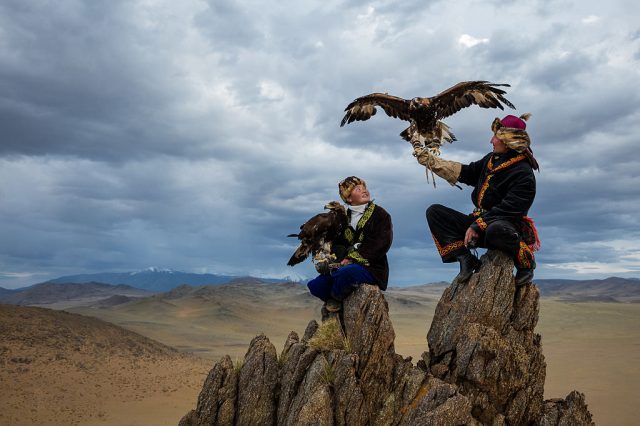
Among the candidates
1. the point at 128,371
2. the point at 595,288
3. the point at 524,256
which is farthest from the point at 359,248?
the point at 595,288

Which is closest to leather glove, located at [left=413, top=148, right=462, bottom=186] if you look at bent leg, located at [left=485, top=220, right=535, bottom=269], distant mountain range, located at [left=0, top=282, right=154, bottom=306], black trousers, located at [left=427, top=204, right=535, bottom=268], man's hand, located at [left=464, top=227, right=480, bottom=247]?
black trousers, located at [left=427, top=204, right=535, bottom=268]

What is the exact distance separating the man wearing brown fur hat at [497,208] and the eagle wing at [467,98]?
27.2 inches

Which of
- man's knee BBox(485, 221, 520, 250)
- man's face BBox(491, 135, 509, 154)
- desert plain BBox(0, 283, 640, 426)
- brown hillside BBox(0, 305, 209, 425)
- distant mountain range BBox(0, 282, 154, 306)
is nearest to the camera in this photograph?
man's knee BBox(485, 221, 520, 250)

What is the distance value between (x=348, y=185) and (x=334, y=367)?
3062 millimetres

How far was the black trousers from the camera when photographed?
792cm

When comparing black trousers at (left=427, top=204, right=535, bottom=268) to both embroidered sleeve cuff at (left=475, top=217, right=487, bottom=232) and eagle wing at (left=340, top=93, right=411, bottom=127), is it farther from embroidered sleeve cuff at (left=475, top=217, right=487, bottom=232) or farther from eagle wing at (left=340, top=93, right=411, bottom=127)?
eagle wing at (left=340, top=93, right=411, bottom=127)

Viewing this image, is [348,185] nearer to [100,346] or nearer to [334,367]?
[334,367]

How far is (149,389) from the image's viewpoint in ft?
75.3

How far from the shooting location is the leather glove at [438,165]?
8773mm

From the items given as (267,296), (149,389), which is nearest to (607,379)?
(149,389)

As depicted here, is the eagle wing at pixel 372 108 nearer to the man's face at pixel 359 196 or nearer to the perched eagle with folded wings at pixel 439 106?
the perched eagle with folded wings at pixel 439 106

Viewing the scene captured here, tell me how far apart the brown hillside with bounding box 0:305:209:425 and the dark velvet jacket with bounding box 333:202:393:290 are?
14097 millimetres

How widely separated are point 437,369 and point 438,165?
3.40 m

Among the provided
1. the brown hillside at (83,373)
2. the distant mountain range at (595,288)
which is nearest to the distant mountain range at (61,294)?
the brown hillside at (83,373)
